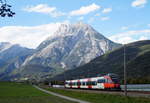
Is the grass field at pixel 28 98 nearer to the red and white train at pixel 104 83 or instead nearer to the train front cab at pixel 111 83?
the red and white train at pixel 104 83

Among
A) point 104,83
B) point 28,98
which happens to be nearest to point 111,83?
point 104,83

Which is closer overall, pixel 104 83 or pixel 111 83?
pixel 111 83

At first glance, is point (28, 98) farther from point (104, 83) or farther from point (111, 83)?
point (104, 83)

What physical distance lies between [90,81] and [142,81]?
19103 mm

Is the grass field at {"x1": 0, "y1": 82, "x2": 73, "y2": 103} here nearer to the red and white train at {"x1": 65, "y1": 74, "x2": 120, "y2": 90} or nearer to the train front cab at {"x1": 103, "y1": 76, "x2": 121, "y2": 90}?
the red and white train at {"x1": 65, "y1": 74, "x2": 120, "y2": 90}

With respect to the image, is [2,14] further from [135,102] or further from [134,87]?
[134,87]

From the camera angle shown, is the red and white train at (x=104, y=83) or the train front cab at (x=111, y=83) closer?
the train front cab at (x=111, y=83)

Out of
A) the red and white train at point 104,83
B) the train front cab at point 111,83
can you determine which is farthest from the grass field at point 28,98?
the train front cab at point 111,83

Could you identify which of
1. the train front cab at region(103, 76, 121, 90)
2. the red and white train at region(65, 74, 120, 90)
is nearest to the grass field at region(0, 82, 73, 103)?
the red and white train at region(65, 74, 120, 90)

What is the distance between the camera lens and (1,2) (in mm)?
11633

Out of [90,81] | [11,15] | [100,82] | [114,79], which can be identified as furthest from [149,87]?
[11,15]

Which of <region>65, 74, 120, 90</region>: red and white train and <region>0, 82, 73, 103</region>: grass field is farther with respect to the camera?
<region>65, 74, 120, 90</region>: red and white train

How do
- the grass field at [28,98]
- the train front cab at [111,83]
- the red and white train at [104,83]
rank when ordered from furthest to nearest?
the red and white train at [104,83]
the train front cab at [111,83]
the grass field at [28,98]

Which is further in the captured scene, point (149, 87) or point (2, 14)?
point (149, 87)
